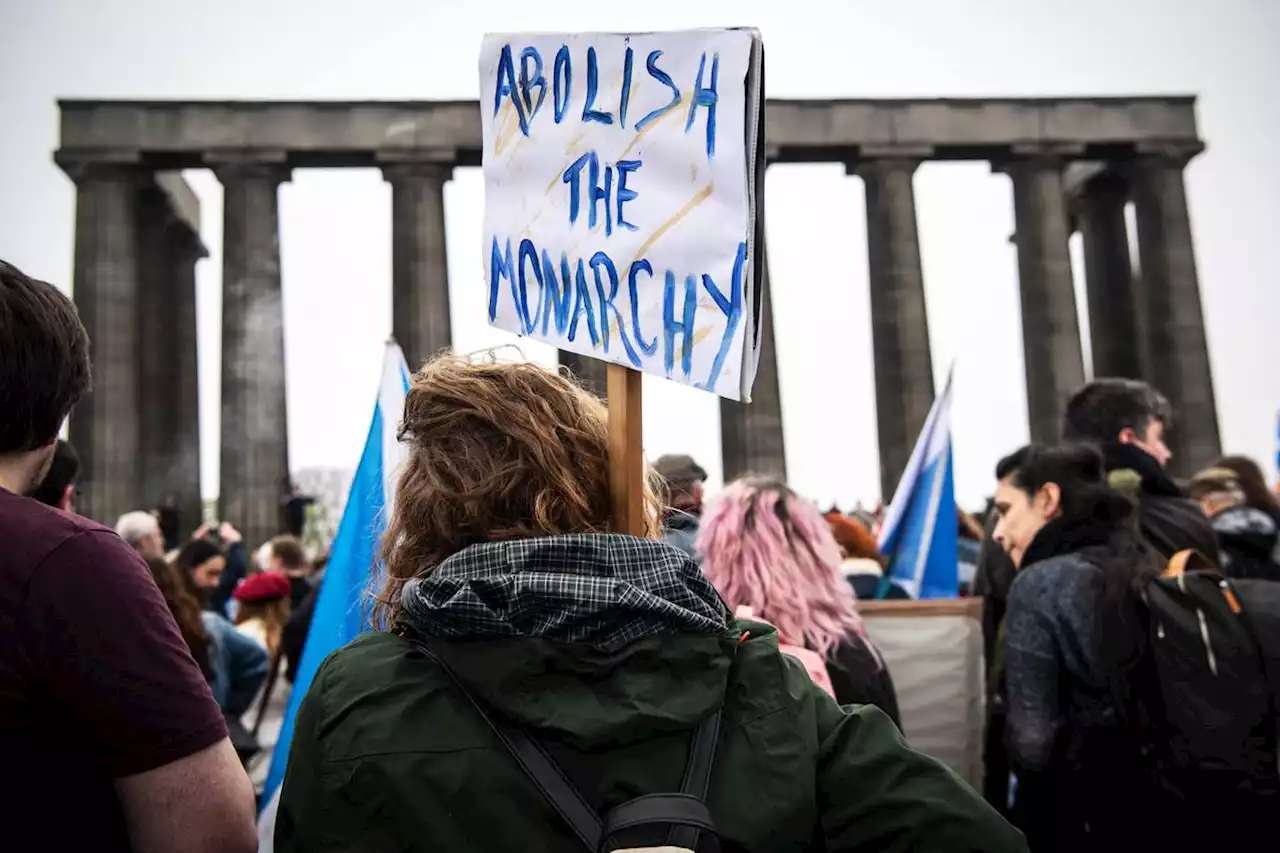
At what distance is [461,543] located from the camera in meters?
2.56

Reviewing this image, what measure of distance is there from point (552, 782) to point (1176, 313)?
136ft

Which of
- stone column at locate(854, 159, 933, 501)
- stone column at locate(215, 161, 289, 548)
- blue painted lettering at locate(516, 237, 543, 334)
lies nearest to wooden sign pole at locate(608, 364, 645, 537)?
blue painted lettering at locate(516, 237, 543, 334)

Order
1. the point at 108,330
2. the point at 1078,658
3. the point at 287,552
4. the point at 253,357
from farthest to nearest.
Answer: the point at 253,357
the point at 108,330
the point at 287,552
the point at 1078,658

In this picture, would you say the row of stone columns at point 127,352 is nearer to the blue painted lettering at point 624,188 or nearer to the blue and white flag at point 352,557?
the blue and white flag at point 352,557

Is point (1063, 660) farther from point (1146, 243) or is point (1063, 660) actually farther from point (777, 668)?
point (1146, 243)

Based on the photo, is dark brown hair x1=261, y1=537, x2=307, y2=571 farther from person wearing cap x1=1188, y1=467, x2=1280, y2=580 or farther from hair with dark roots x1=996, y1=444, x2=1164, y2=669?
person wearing cap x1=1188, y1=467, x2=1280, y2=580

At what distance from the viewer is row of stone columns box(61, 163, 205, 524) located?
118 feet

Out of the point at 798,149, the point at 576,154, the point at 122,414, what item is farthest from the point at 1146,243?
the point at 576,154

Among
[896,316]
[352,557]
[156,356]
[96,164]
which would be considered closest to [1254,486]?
[352,557]

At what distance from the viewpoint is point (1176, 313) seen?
39406 millimetres

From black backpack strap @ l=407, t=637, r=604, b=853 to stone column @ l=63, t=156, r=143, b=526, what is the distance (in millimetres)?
36665

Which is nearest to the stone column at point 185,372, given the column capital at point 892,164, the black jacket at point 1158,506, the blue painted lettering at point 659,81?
the column capital at point 892,164

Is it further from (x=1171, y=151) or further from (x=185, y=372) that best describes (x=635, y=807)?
(x=185, y=372)

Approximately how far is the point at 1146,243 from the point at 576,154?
137 feet
